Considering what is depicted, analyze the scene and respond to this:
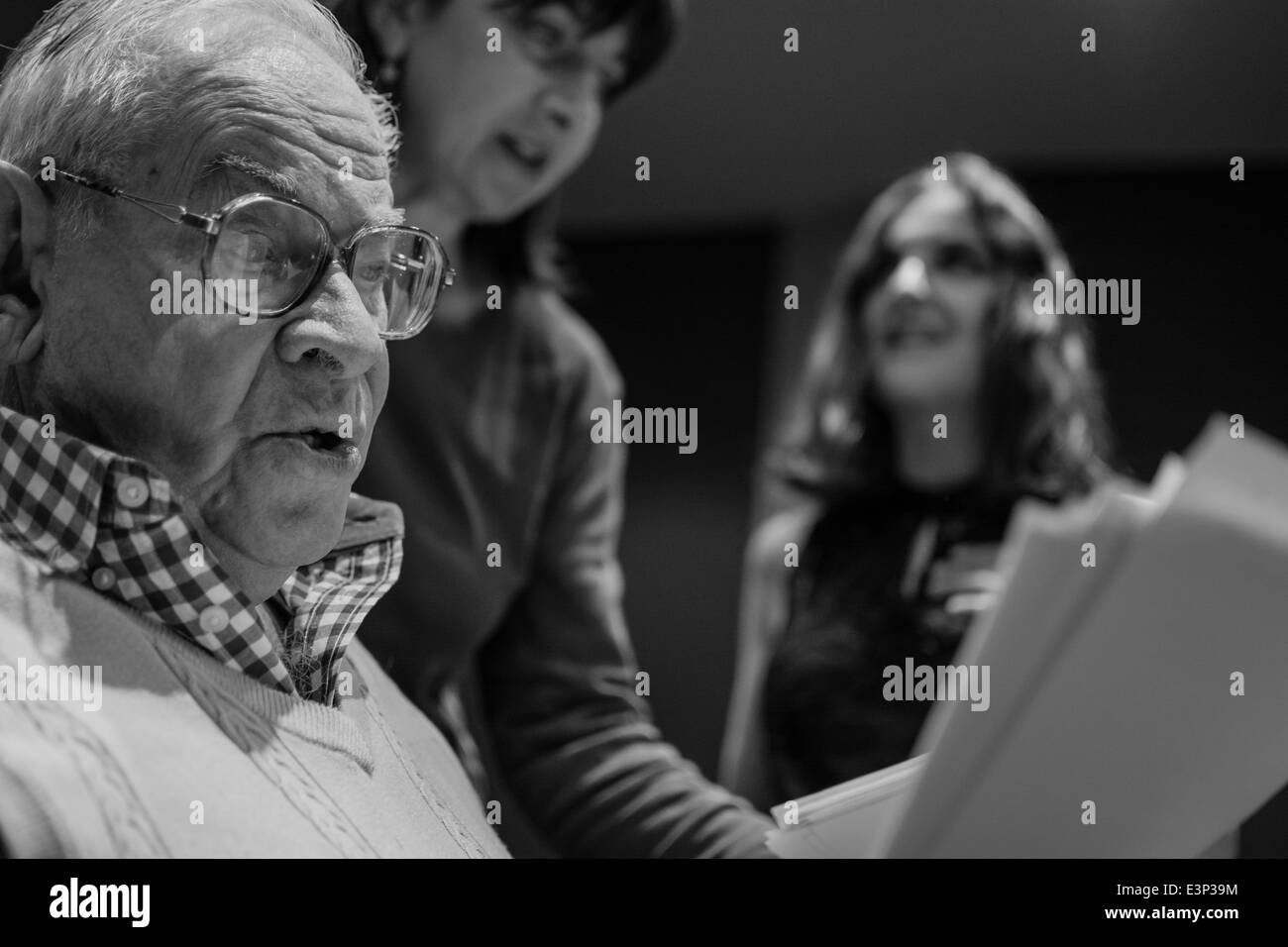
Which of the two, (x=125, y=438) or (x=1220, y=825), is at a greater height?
(x=125, y=438)

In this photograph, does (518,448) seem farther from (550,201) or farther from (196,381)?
(196,381)

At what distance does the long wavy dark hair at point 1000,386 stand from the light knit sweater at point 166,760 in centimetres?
99

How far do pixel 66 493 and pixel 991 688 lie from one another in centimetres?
54

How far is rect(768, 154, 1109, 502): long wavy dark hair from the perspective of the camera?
1750 millimetres

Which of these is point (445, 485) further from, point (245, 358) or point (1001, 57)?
point (1001, 57)

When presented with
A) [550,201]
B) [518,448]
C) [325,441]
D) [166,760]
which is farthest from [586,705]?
[166,760]

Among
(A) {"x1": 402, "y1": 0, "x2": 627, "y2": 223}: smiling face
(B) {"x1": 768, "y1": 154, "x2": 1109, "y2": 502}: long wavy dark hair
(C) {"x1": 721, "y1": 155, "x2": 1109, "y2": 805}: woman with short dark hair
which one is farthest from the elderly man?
(B) {"x1": 768, "y1": 154, "x2": 1109, "y2": 502}: long wavy dark hair

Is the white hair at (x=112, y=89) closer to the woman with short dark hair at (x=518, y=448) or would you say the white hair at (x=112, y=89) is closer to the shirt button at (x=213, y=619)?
the shirt button at (x=213, y=619)

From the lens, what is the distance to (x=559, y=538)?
150 cm

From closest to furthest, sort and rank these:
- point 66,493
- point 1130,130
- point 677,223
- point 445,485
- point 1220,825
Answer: point 66,493 → point 1220,825 → point 445,485 → point 677,223 → point 1130,130

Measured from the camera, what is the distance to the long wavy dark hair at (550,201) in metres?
1.45

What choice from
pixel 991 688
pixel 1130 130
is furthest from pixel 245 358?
pixel 1130 130

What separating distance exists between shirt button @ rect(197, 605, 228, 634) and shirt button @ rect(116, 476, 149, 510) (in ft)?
0.24

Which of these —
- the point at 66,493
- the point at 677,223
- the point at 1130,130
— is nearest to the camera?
the point at 66,493
